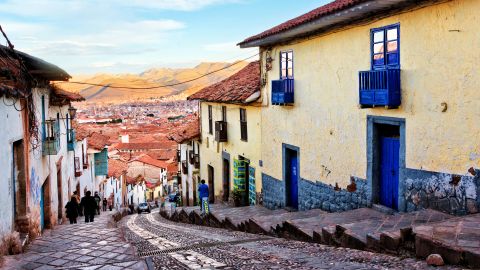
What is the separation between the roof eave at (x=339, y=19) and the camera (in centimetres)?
986

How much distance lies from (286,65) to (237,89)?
4.42m

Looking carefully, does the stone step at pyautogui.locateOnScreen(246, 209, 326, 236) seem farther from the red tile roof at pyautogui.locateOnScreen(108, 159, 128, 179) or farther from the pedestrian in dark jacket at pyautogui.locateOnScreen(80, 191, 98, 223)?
the red tile roof at pyautogui.locateOnScreen(108, 159, 128, 179)

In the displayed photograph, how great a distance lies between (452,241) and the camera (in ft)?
21.5

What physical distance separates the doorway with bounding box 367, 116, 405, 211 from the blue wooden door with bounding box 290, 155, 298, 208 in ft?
14.3

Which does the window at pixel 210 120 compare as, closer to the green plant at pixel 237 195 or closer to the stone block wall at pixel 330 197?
the green plant at pixel 237 195

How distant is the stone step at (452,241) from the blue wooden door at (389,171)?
10.1 feet

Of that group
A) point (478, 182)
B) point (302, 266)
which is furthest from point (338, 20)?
point (302, 266)

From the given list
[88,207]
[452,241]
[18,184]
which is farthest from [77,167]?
[452,241]

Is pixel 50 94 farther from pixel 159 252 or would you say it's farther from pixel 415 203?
pixel 415 203

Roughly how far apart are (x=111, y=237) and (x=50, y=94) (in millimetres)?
8062

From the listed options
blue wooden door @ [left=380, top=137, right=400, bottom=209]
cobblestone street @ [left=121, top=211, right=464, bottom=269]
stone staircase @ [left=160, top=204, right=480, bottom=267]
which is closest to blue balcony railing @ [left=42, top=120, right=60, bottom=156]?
cobblestone street @ [left=121, top=211, right=464, bottom=269]

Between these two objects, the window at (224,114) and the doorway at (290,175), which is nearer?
the doorway at (290,175)

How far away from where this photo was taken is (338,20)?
38.6 feet

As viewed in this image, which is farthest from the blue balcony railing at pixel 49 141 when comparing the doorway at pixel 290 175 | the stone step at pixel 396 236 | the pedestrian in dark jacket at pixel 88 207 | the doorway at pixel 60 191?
the stone step at pixel 396 236
